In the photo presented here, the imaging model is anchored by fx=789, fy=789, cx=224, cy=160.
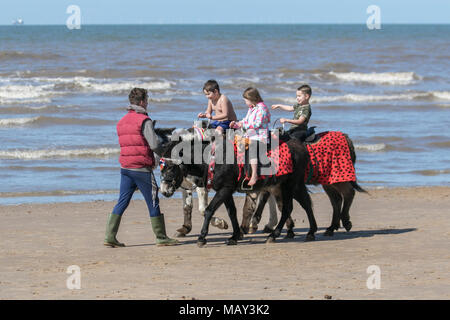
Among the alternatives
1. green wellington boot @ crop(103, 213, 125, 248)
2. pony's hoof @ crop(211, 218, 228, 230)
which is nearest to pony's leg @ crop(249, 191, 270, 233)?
pony's hoof @ crop(211, 218, 228, 230)

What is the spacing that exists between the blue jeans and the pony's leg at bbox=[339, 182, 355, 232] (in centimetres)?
235

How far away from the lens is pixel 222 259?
8219mm

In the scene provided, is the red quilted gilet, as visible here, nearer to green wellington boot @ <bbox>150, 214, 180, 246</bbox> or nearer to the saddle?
green wellington boot @ <bbox>150, 214, 180, 246</bbox>

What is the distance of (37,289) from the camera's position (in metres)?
6.84

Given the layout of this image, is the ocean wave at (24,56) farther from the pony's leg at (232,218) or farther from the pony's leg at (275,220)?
the pony's leg at (232,218)

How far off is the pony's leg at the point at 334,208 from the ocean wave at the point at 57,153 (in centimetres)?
845

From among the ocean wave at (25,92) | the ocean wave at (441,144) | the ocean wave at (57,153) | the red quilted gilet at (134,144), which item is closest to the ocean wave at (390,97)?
the ocean wave at (25,92)

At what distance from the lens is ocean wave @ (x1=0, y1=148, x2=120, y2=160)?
1697cm

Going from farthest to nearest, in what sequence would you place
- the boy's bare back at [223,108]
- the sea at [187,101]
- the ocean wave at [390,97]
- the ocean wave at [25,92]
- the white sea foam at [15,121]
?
the ocean wave at [390,97]
the ocean wave at [25,92]
the white sea foam at [15,121]
the sea at [187,101]
the boy's bare back at [223,108]

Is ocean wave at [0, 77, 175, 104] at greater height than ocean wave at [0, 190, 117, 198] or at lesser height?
greater

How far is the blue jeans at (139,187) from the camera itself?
28.6ft

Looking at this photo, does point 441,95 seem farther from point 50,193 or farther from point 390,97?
point 50,193

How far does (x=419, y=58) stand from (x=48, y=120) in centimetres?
3833

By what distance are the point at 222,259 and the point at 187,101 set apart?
21.7 meters
